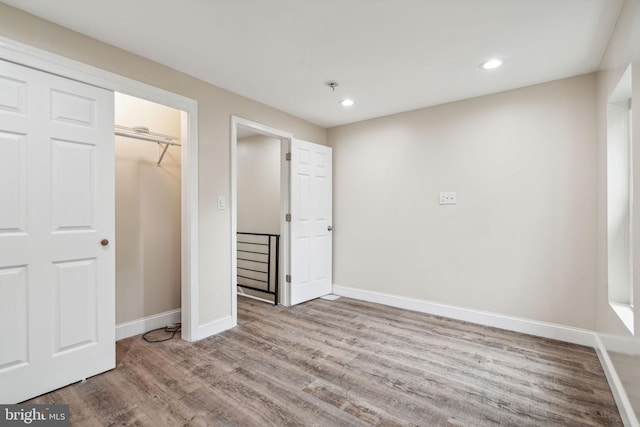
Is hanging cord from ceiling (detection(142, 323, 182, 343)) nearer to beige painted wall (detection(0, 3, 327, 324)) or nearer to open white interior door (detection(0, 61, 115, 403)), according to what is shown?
beige painted wall (detection(0, 3, 327, 324))

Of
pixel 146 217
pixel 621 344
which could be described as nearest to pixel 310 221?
pixel 146 217

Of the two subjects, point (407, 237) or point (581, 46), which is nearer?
point (581, 46)

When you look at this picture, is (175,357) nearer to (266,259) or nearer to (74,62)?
(266,259)

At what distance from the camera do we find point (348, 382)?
2055mm

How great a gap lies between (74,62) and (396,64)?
92.2 inches

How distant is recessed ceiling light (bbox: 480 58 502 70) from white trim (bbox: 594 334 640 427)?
234 centimetres

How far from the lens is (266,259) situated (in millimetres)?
4223

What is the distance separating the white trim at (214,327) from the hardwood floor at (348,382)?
78 millimetres

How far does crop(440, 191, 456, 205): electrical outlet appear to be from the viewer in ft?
10.8

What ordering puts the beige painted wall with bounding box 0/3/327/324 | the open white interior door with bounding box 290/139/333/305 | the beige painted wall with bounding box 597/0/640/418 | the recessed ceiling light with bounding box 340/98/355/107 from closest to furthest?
1. the beige painted wall with bounding box 597/0/640/418
2. the beige painted wall with bounding box 0/3/327/324
3. the recessed ceiling light with bounding box 340/98/355/107
4. the open white interior door with bounding box 290/139/333/305

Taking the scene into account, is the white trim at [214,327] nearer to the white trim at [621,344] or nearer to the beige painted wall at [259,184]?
the beige painted wall at [259,184]

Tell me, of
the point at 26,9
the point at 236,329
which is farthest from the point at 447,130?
the point at 26,9

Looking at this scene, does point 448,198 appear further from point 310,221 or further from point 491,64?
point 310,221

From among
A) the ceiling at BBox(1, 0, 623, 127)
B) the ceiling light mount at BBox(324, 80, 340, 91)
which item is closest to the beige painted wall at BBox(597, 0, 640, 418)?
the ceiling at BBox(1, 0, 623, 127)
